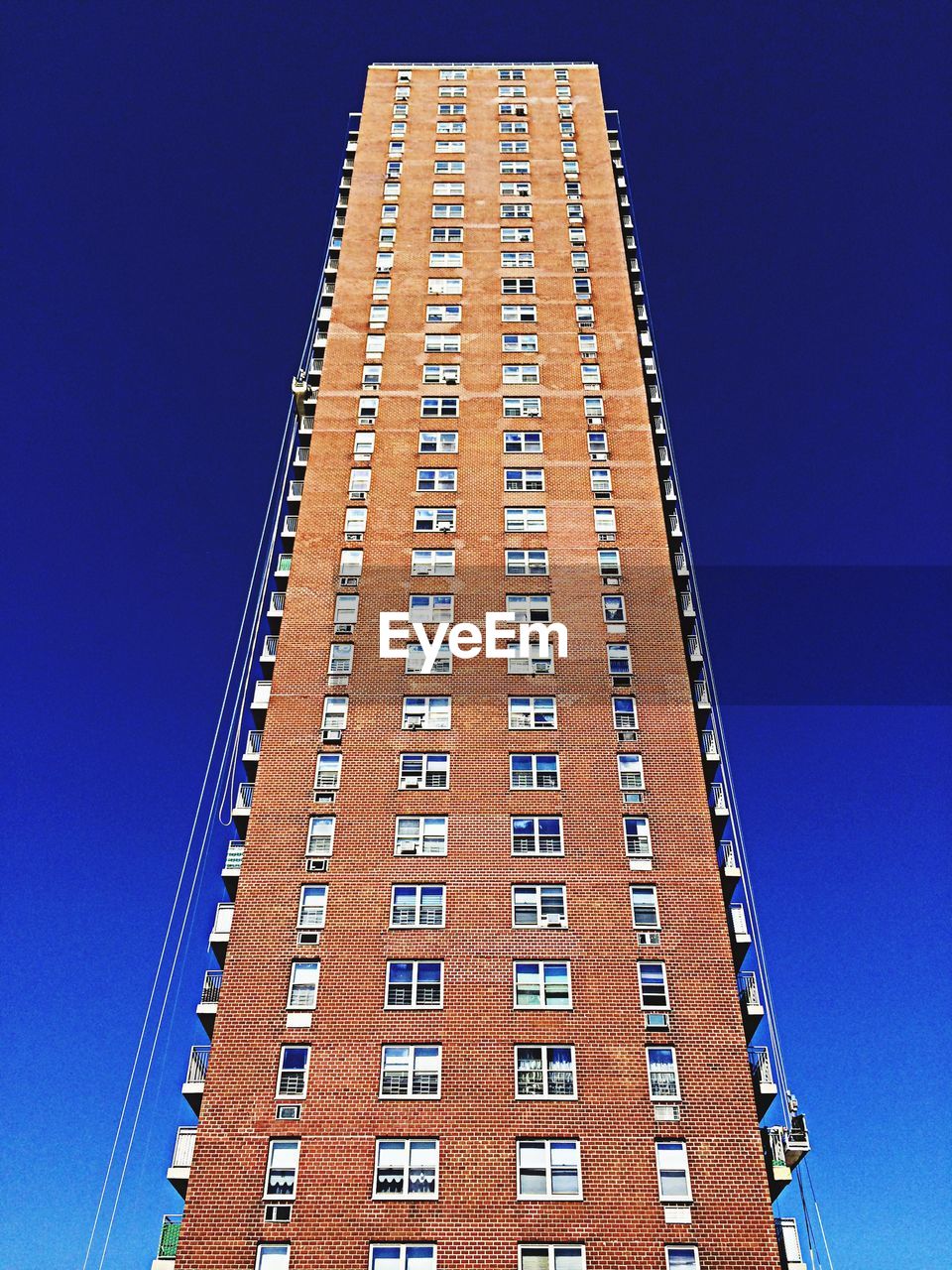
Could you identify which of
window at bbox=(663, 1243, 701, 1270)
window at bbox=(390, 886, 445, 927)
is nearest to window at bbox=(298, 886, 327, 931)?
window at bbox=(390, 886, 445, 927)

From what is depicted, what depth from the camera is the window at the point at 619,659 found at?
1706 inches

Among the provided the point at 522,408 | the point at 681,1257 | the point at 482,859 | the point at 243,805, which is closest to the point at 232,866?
the point at 243,805

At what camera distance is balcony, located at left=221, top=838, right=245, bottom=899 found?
125 feet

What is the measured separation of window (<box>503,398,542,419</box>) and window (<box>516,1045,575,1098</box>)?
29078 millimetres

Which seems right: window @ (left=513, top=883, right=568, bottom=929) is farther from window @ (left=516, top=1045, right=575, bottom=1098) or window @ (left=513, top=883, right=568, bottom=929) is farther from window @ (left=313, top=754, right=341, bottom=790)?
window @ (left=313, top=754, right=341, bottom=790)

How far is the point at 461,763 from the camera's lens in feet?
133

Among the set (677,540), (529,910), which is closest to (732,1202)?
(529,910)

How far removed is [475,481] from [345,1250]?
30.3 metres

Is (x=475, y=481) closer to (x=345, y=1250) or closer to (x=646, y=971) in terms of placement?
(x=646, y=971)

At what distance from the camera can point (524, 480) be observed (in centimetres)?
5019

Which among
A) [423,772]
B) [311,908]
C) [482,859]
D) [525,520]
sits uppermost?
[525,520]

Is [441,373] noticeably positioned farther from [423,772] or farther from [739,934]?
[739,934]

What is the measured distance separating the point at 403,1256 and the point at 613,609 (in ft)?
78.8

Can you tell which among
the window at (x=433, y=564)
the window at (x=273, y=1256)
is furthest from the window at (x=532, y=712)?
the window at (x=273, y=1256)
